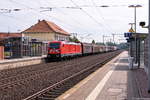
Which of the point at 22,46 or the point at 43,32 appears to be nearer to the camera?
the point at 22,46

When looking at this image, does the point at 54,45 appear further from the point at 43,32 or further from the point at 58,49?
the point at 43,32

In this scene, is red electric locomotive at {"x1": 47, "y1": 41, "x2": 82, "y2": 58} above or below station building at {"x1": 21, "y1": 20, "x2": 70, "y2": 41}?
below

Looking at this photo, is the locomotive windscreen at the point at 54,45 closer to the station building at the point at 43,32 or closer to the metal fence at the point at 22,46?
the metal fence at the point at 22,46

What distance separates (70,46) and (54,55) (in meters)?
5.59

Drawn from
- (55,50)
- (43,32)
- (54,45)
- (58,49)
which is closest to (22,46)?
(54,45)

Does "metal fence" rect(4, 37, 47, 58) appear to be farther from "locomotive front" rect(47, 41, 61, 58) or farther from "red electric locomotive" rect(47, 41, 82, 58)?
"locomotive front" rect(47, 41, 61, 58)

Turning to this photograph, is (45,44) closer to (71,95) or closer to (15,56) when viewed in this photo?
(15,56)

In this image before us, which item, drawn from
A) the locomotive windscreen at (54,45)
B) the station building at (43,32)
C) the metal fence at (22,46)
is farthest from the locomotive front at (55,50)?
the station building at (43,32)

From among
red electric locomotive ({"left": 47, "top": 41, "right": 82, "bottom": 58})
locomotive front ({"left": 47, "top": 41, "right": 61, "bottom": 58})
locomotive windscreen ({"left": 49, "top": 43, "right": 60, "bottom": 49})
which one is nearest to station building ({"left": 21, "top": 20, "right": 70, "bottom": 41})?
red electric locomotive ({"left": 47, "top": 41, "right": 82, "bottom": 58})

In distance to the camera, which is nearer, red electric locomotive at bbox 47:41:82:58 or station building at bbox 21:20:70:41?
red electric locomotive at bbox 47:41:82:58

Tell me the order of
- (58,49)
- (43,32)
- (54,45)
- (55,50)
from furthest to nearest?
(43,32)
(54,45)
(55,50)
(58,49)

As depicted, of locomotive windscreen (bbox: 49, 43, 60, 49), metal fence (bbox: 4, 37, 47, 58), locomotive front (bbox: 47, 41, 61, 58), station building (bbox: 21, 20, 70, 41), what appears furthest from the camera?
station building (bbox: 21, 20, 70, 41)

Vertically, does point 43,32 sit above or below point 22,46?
above

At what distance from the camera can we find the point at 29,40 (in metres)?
40.9
